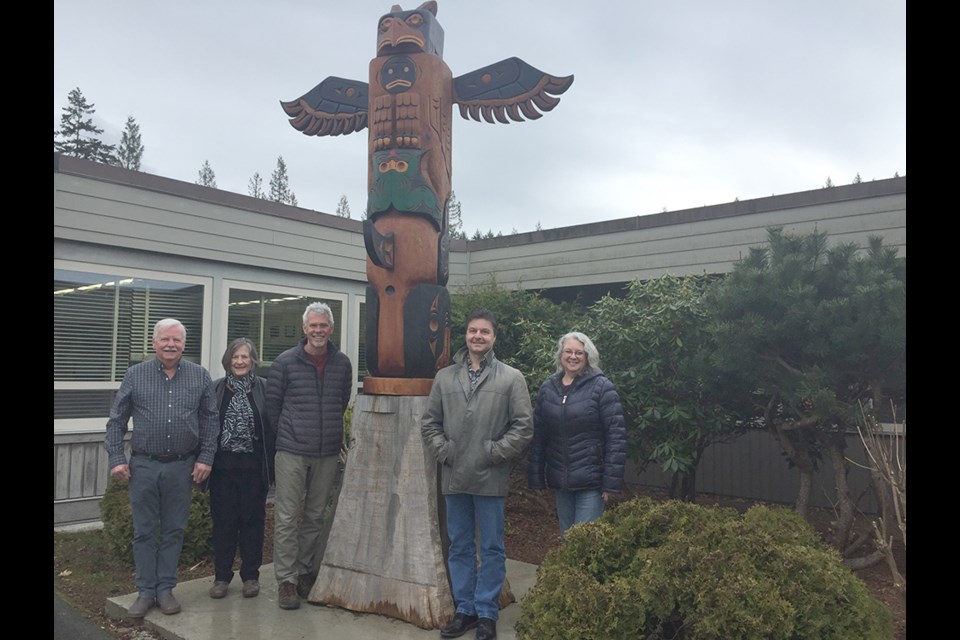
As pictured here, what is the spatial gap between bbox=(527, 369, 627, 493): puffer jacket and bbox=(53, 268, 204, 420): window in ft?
17.2

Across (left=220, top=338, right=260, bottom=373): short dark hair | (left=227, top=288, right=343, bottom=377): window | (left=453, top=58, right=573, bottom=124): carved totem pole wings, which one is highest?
(left=453, top=58, right=573, bottom=124): carved totem pole wings

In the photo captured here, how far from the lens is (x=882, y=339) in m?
4.61

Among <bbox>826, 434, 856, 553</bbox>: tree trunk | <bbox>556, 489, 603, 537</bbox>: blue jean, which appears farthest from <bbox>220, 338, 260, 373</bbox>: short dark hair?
<bbox>826, 434, 856, 553</bbox>: tree trunk

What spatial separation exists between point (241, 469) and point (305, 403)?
59cm

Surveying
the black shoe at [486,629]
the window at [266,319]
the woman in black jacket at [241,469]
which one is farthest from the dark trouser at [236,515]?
the window at [266,319]

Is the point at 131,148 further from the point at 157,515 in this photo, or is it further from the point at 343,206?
the point at 157,515

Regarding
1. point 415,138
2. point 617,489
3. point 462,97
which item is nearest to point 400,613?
point 617,489

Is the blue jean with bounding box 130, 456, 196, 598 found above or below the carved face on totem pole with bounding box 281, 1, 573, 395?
below

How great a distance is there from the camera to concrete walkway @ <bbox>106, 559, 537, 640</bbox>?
3.85 m

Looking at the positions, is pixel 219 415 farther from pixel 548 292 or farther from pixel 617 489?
pixel 548 292

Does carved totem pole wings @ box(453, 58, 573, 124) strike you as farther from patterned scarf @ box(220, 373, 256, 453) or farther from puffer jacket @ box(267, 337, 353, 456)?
patterned scarf @ box(220, 373, 256, 453)

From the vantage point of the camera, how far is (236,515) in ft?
14.4

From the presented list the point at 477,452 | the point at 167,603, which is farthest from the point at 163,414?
the point at 477,452

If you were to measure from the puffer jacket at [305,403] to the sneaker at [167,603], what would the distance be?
42.0 inches
